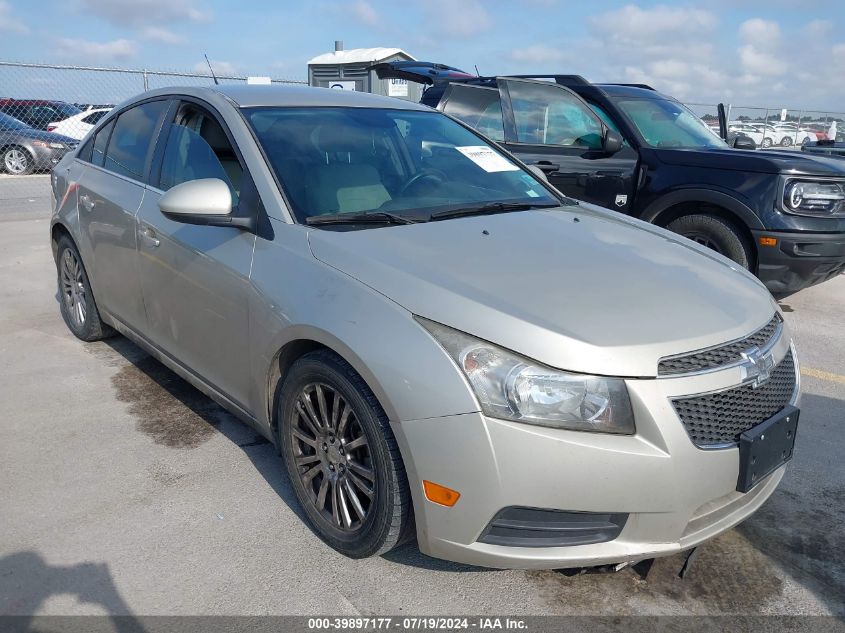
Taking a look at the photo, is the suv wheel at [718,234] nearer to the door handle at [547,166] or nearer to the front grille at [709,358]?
the door handle at [547,166]

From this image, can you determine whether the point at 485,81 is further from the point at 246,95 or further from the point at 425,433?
the point at 425,433

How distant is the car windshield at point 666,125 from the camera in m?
6.28

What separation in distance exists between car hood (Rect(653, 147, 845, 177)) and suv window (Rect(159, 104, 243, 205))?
3.88 meters

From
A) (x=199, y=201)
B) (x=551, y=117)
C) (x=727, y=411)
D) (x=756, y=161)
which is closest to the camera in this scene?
(x=727, y=411)

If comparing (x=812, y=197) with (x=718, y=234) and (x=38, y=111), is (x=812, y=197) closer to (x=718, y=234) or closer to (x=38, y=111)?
(x=718, y=234)

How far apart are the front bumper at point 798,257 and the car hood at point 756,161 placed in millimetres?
474

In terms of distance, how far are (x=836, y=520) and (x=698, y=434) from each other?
50.1 inches

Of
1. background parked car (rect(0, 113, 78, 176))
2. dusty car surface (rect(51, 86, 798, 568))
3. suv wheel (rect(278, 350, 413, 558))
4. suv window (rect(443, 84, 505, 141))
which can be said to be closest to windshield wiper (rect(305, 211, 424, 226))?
dusty car surface (rect(51, 86, 798, 568))

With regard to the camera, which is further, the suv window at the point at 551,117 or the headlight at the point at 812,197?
the suv window at the point at 551,117

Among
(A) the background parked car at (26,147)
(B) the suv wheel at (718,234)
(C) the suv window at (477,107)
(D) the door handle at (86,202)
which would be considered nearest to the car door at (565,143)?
(C) the suv window at (477,107)

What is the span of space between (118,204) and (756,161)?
4.48m

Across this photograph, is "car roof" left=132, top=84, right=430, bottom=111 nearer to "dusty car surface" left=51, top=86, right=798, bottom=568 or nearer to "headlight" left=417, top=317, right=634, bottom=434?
"dusty car surface" left=51, top=86, right=798, bottom=568

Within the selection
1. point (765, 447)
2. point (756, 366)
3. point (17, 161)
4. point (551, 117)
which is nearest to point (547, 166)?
point (551, 117)

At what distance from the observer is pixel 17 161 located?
1608cm
